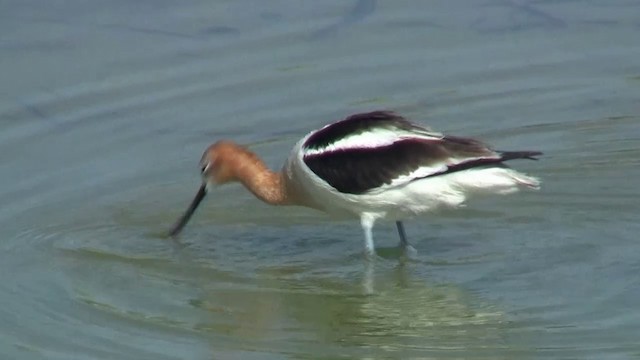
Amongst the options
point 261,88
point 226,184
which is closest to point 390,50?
point 261,88

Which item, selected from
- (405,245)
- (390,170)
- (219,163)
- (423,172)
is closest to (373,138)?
(390,170)

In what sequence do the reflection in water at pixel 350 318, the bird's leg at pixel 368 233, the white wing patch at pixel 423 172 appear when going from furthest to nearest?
the bird's leg at pixel 368 233 < the white wing patch at pixel 423 172 < the reflection in water at pixel 350 318

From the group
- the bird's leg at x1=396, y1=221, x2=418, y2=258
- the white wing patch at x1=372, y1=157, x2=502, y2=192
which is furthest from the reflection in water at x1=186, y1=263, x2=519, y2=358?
the white wing patch at x1=372, y1=157, x2=502, y2=192

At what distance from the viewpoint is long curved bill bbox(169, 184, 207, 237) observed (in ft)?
35.7

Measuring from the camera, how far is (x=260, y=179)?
10.9m

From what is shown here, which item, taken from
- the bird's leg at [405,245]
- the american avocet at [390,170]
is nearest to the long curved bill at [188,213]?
the american avocet at [390,170]

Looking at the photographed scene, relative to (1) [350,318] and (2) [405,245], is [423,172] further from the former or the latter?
(1) [350,318]

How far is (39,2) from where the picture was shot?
14.0m

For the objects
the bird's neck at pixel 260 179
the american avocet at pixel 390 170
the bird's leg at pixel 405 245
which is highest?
the american avocet at pixel 390 170

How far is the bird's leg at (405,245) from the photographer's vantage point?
412 inches

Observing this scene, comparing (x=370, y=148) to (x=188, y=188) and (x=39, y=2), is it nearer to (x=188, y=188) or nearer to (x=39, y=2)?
(x=188, y=188)

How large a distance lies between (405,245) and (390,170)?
568 millimetres

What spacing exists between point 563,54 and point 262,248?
3679 millimetres

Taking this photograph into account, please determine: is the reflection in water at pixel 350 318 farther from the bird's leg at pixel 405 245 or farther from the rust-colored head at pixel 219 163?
the rust-colored head at pixel 219 163
